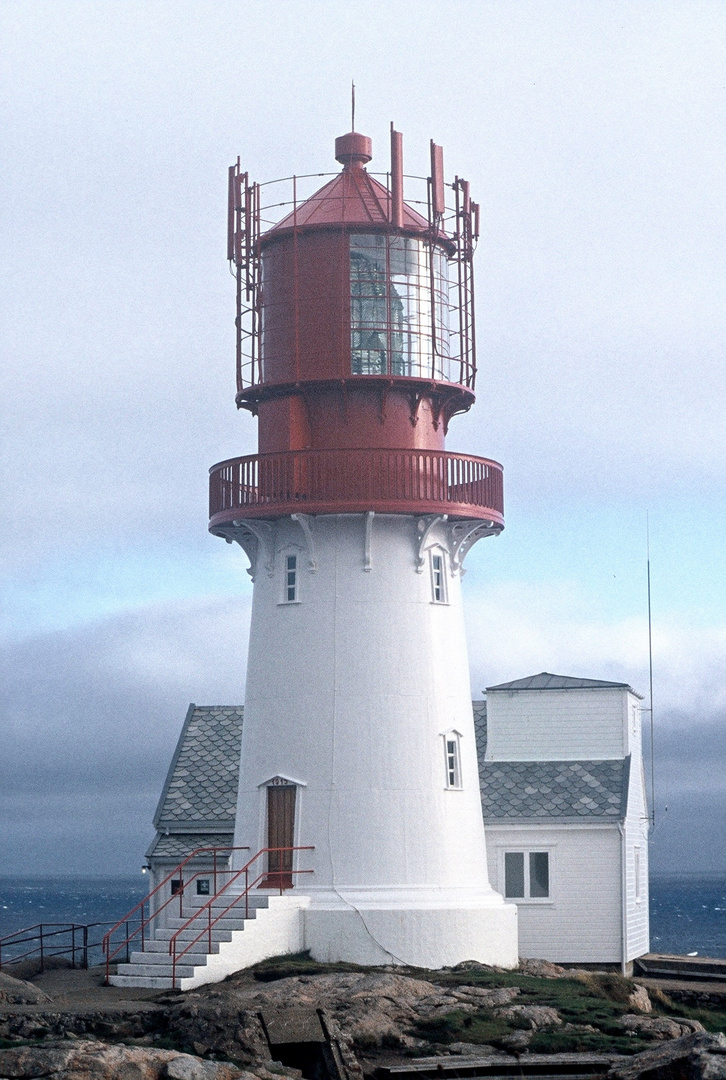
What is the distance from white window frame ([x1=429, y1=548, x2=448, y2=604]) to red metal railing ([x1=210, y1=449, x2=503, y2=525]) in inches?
39.3

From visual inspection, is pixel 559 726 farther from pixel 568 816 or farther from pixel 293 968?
pixel 293 968

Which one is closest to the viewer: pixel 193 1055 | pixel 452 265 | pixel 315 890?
pixel 193 1055

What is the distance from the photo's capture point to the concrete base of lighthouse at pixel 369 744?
28.6 meters

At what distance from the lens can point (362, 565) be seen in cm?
2964

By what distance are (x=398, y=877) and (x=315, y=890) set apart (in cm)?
143

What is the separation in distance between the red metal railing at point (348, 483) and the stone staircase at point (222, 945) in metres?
6.71

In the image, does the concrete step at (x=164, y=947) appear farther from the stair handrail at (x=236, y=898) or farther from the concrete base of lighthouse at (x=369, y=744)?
the concrete base of lighthouse at (x=369, y=744)

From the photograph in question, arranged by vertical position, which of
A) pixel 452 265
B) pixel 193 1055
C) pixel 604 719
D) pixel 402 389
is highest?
pixel 452 265

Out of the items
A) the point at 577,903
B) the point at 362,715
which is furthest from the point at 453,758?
the point at 577,903

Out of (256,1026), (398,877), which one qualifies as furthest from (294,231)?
(256,1026)

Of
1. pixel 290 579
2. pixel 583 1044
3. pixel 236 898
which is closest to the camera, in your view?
pixel 583 1044

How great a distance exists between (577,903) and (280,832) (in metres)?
7.83

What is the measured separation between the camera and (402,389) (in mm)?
29719

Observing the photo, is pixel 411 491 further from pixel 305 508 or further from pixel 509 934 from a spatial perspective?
pixel 509 934
